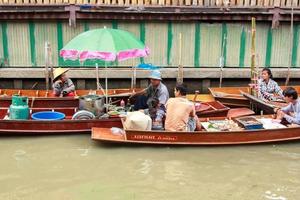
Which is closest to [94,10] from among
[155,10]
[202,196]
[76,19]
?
[76,19]

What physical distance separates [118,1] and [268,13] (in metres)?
4.89

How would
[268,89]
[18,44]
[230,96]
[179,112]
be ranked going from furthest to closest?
[18,44] → [230,96] → [268,89] → [179,112]

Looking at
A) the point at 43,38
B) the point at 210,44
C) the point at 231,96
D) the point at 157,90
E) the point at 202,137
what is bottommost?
the point at 202,137

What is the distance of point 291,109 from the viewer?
10.2 meters

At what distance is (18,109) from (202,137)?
14.8 feet

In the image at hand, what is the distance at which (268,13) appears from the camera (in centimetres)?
1377

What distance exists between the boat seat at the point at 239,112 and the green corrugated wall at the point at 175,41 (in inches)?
108

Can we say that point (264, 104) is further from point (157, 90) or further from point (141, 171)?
point (141, 171)

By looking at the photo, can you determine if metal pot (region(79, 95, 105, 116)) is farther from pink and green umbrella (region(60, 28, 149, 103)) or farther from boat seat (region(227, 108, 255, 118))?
boat seat (region(227, 108, 255, 118))

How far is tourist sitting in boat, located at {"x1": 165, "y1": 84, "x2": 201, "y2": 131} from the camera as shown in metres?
9.38

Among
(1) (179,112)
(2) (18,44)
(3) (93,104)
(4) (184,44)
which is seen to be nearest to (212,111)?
(1) (179,112)

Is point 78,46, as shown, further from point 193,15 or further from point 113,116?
point 193,15

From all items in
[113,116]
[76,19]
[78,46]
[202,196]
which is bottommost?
[202,196]

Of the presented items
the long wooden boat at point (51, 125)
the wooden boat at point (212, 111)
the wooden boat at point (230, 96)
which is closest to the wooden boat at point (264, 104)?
the wooden boat at point (230, 96)
